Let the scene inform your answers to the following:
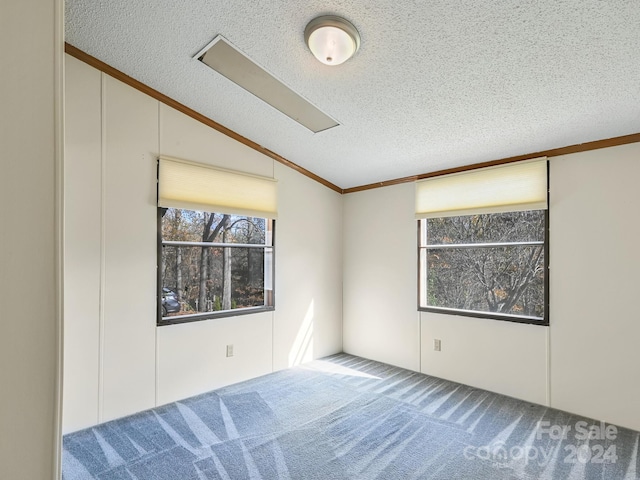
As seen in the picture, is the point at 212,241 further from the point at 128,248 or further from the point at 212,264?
the point at 128,248

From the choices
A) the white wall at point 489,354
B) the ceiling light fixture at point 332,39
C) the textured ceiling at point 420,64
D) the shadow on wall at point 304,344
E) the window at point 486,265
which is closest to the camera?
the textured ceiling at point 420,64

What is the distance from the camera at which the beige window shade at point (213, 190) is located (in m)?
3.00

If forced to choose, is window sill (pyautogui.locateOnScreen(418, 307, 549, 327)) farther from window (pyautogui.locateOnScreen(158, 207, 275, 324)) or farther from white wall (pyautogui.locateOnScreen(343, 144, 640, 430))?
window (pyautogui.locateOnScreen(158, 207, 275, 324))

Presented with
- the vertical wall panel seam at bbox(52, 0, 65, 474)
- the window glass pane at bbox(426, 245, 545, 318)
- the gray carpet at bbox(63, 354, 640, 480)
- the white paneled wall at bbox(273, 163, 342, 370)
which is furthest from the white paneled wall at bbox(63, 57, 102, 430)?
the window glass pane at bbox(426, 245, 545, 318)

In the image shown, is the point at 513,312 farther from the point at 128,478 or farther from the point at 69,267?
the point at 69,267

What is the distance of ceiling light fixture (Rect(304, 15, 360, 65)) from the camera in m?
1.89

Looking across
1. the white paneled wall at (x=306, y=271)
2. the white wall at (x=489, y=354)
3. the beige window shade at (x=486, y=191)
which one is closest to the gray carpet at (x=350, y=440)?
the white wall at (x=489, y=354)

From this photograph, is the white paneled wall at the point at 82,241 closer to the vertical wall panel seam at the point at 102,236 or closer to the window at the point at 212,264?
the vertical wall panel seam at the point at 102,236

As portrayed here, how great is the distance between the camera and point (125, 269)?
2.79 m

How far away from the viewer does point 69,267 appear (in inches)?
99.0

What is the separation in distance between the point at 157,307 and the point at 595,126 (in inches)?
149

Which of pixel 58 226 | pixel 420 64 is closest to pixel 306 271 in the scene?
pixel 420 64

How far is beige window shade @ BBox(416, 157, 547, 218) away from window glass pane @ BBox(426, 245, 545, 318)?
0.41 metres

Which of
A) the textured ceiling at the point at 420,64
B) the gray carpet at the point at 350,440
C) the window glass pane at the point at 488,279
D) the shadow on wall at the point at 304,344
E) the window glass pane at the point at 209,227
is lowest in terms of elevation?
the gray carpet at the point at 350,440
